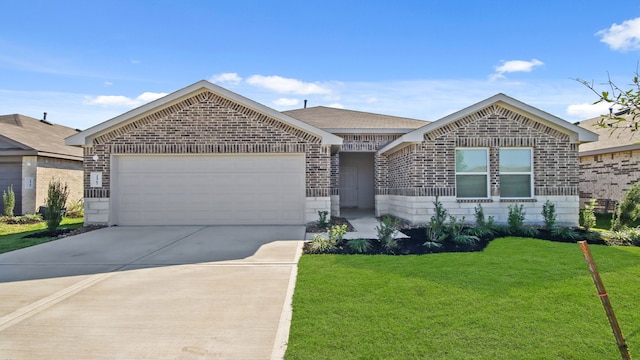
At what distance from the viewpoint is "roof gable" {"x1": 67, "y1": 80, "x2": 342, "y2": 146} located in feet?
35.8

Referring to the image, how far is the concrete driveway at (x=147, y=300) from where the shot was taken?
330 cm

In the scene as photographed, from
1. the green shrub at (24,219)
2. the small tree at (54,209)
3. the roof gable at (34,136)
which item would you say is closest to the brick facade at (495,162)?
the small tree at (54,209)

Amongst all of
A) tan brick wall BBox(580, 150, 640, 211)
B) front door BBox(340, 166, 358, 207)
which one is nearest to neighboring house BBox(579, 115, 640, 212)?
tan brick wall BBox(580, 150, 640, 211)

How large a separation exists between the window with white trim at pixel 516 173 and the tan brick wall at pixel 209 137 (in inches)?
217

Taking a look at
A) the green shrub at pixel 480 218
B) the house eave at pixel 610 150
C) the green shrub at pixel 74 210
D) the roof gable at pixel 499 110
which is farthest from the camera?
the green shrub at pixel 74 210

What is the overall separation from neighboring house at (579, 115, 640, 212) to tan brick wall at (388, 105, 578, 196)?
404 cm

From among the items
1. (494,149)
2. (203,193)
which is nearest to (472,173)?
(494,149)

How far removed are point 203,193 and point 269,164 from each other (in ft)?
7.58

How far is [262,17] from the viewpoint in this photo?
11.4 metres

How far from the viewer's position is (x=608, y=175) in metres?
14.4

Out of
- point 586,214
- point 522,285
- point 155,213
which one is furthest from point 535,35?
point 155,213

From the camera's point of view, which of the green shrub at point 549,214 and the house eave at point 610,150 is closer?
the green shrub at point 549,214

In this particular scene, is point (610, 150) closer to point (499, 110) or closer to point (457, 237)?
point (499, 110)

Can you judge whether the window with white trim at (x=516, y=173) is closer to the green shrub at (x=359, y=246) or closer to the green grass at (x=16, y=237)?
the green shrub at (x=359, y=246)
